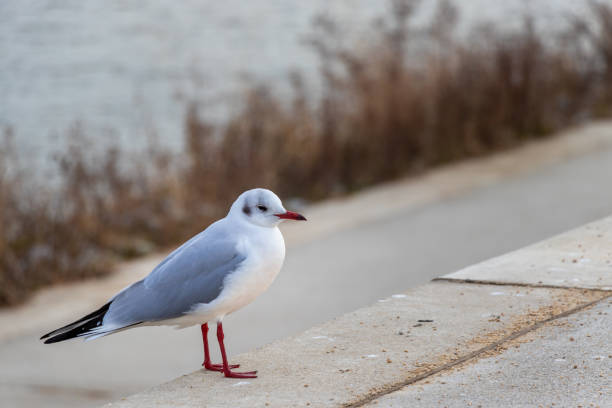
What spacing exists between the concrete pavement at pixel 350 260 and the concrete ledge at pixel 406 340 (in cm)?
244

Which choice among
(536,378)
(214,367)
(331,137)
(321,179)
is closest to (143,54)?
(331,137)

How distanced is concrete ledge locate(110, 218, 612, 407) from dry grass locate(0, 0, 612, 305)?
15.7 feet

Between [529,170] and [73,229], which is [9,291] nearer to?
[73,229]

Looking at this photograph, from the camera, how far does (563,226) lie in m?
8.25

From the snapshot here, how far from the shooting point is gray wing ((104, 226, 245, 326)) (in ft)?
11.0

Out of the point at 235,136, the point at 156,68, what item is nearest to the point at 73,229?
the point at 235,136

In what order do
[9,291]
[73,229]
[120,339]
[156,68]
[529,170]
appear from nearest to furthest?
1. [120,339]
2. [9,291]
3. [73,229]
4. [529,170]
5. [156,68]

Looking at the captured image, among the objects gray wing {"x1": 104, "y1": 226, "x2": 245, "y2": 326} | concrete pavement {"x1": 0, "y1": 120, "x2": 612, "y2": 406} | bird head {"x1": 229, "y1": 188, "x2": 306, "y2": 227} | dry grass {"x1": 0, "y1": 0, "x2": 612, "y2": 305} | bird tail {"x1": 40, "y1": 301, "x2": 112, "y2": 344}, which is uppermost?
bird head {"x1": 229, "y1": 188, "x2": 306, "y2": 227}

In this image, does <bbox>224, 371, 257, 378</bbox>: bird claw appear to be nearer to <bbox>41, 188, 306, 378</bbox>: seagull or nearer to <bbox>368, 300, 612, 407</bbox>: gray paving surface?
<bbox>41, 188, 306, 378</bbox>: seagull

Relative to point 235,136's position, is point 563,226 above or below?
below

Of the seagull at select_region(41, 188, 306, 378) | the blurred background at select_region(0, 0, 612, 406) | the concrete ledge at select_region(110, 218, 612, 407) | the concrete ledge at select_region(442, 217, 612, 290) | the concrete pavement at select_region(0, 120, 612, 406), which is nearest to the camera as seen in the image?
the concrete ledge at select_region(110, 218, 612, 407)

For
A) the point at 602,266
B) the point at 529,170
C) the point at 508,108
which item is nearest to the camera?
the point at 602,266

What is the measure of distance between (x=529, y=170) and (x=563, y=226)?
2.35 metres

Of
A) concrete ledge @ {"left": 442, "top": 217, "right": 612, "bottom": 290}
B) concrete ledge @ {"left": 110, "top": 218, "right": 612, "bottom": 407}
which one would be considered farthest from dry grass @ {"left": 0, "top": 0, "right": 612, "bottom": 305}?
concrete ledge @ {"left": 110, "top": 218, "right": 612, "bottom": 407}
